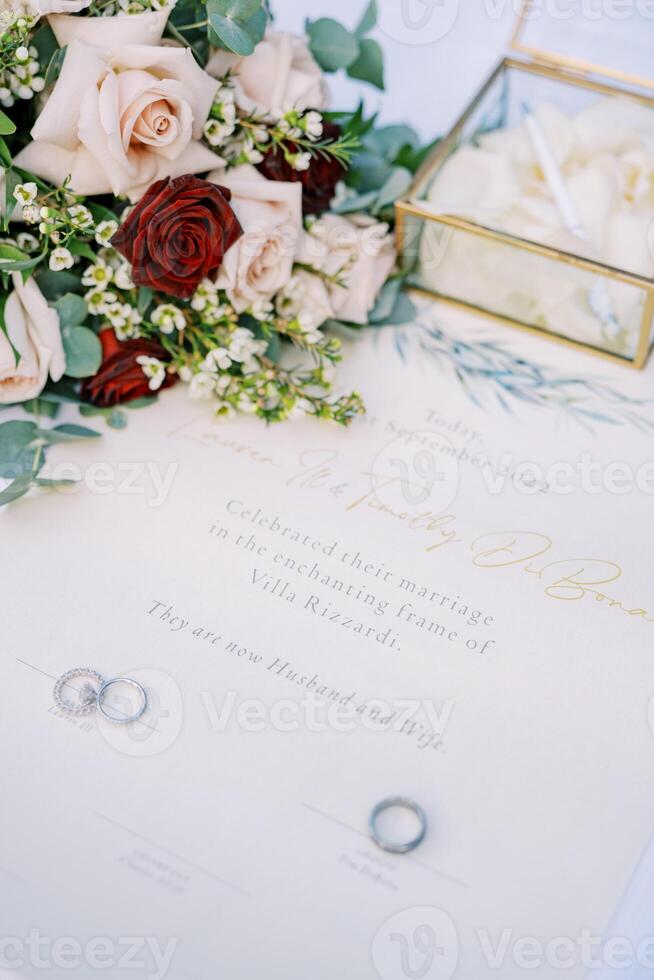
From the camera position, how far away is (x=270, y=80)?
719mm

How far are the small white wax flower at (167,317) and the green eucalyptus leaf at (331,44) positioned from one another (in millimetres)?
259

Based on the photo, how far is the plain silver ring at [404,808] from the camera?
56 cm

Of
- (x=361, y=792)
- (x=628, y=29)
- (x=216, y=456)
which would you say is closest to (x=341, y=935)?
(x=361, y=792)

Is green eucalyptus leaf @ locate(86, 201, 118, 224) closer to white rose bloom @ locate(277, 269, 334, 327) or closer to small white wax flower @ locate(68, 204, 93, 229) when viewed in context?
small white wax flower @ locate(68, 204, 93, 229)

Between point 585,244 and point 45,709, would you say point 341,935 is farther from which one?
point 585,244

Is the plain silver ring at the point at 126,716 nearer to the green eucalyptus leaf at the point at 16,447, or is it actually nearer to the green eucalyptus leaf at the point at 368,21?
the green eucalyptus leaf at the point at 16,447

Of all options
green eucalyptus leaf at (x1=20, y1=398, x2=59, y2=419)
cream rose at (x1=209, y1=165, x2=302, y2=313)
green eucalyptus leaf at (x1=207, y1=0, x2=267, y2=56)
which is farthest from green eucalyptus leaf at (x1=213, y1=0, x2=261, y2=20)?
green eucalyptus leaf at (x1=20, y1=398, x2=59, y2=419)

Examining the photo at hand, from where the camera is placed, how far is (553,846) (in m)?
0.57

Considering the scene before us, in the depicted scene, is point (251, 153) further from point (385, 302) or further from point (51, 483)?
point (51, 483)

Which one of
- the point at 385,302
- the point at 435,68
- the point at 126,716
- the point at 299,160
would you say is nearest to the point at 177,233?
the point at 299,160

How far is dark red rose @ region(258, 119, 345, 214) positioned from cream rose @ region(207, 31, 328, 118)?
0.03m

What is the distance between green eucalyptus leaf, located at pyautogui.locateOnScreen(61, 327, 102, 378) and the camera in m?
0.72

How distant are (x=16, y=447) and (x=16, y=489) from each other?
5 cm
